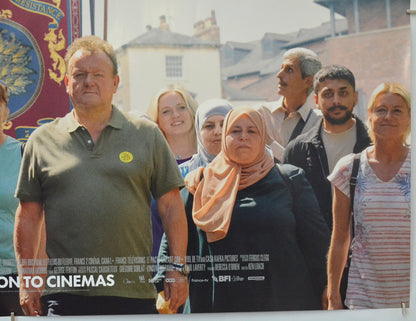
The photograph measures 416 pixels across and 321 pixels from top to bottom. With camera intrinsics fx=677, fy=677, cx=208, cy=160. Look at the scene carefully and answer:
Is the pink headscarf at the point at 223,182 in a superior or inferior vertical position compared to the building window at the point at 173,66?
inferior

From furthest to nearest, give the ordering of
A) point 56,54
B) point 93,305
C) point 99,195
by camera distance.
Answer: point 56,54 < point 93,305 < point 99,195

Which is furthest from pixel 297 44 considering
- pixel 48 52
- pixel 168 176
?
pixel 48 52

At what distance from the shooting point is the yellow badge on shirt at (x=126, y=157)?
11.7ft

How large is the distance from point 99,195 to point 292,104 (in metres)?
1.18

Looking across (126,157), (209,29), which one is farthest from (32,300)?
(209,29)

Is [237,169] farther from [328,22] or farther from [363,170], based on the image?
[328,22]

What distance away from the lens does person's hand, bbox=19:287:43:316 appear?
3.64 meters

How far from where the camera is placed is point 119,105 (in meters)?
3.70

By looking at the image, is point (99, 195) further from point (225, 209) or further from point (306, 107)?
point (306, 107)

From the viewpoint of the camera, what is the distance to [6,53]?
3725 millimetres

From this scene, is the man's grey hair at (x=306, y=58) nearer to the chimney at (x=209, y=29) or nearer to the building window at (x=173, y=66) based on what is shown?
the chimney at (x=209, y=29)

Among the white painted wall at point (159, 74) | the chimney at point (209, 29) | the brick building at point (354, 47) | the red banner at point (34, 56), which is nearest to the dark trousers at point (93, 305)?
the red banner at point (34, 56)

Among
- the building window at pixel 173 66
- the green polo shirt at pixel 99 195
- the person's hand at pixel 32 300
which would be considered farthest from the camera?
the building window at pixel 173 66

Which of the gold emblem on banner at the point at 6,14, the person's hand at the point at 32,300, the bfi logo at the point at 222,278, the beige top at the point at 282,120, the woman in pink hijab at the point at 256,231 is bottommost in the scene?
the person's hand at the point at 32,300
